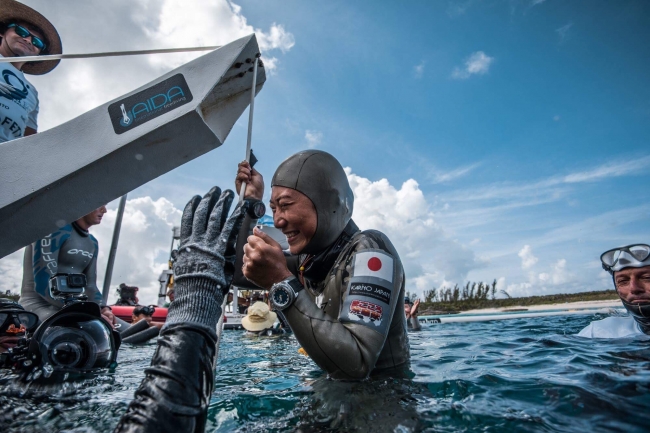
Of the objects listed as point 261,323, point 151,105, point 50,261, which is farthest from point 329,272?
point 261,323

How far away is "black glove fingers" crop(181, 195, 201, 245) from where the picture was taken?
1764mm

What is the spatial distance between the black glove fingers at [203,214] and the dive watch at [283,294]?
483 millimetres

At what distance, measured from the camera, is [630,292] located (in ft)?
14.1

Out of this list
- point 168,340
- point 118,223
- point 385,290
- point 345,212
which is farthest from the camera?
point 118,223

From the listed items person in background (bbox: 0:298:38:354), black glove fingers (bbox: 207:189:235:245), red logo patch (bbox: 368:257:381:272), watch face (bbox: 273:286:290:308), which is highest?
black glove fingers (bbox: 207:189:235:245)

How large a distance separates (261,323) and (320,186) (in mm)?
8288

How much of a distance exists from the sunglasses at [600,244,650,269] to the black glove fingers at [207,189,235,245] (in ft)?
17.7

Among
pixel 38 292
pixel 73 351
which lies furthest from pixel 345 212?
pixel 38 292

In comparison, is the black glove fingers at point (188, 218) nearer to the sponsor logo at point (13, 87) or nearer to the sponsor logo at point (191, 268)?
the sponsor logo at point (191, 268)

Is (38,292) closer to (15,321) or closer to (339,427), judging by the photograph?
(15,321)

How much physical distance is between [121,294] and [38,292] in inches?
432

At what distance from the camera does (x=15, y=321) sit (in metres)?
3.04

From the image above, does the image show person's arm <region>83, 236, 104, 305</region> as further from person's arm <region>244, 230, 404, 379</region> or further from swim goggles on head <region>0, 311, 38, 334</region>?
person's arm <region>244, 230, 404, 379</region>

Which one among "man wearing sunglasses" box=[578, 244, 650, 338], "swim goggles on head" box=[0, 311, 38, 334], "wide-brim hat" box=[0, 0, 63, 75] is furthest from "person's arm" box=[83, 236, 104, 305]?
"man wearing sunglasses" box=[578, 244, 650, 338]
